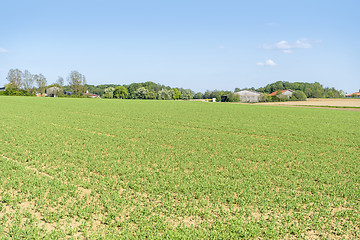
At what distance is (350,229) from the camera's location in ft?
23.0

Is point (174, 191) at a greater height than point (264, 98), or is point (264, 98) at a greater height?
point (264, 98)

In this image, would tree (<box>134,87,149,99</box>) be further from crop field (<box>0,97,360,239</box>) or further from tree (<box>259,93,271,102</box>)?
crop field (<box>0,97,360,239</box>)

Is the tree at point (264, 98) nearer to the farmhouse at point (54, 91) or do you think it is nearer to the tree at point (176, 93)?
the tree at point (176, 93)

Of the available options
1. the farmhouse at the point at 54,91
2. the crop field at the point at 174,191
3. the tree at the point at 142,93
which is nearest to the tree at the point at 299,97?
the tree at the point at 142,93

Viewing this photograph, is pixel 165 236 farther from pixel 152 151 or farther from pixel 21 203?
pixel 152 151

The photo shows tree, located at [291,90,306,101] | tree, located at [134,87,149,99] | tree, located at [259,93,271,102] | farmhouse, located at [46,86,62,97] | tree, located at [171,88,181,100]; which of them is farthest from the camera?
tree, located at [171,88,181,100]

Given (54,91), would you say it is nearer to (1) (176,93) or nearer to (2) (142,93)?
(2) (142,93)

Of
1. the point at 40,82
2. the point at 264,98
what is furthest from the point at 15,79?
the point at 264,98

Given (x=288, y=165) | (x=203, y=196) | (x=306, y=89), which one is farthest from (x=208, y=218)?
(x=306, y=89)

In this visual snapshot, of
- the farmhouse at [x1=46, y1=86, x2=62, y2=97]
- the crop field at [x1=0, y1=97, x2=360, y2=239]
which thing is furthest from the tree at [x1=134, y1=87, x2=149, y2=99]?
the crop field at [x1=0, y1=97, x2=360, y2=239]

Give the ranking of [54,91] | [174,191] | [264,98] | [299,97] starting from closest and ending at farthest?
1. [174,191]
2. [264,98]
3. [299,97]
4. [54,91]

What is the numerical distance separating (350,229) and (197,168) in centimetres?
591

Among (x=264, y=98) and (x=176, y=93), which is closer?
(x=264, y=98)

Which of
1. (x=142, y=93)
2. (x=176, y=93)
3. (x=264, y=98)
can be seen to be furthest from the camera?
(x=176, y=93)
